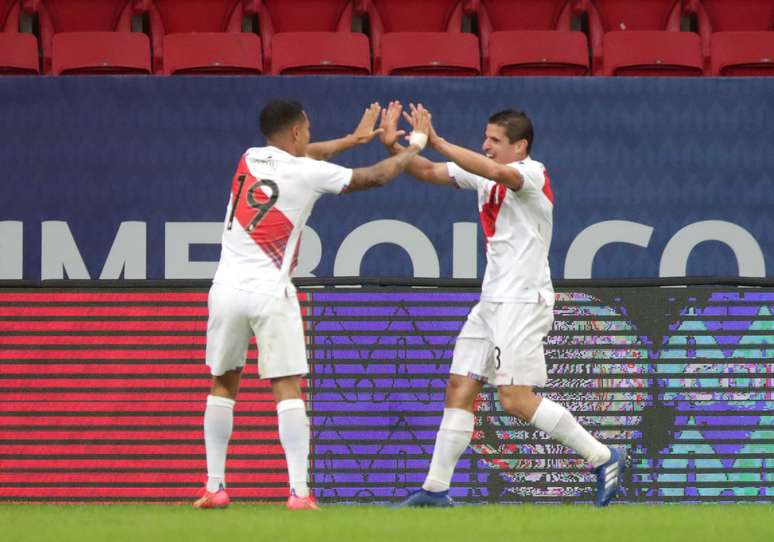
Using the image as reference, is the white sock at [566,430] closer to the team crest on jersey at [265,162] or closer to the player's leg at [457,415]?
the player's leg at [457,415]

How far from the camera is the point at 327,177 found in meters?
5.70

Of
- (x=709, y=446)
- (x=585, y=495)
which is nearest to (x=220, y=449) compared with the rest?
(x=585, y=495)

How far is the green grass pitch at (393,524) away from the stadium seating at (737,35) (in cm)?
464

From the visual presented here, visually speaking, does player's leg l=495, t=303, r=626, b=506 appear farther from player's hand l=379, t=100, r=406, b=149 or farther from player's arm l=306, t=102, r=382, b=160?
player's arm l=306, t=102, r=382, b=160

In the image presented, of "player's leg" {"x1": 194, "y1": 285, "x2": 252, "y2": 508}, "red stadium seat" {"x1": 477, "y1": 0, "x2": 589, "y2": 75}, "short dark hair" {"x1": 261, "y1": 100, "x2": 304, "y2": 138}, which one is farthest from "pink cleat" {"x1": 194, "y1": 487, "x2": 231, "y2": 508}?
"red stadium seat" {"x1": 477, "y1": 0, "x2": 589, "y2": 75}

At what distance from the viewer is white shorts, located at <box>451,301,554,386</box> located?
5863 millimetres

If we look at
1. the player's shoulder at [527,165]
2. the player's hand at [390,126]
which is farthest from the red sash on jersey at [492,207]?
the player's hand at [390,126]

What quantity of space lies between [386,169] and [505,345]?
907 mm

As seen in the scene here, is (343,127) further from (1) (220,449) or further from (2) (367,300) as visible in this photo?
(1) (220,449)

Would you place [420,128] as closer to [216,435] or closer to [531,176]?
[531,176]

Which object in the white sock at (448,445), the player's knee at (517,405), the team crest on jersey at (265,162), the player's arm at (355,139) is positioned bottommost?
the white sock at (448,445)

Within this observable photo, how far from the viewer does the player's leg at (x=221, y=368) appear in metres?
5.63

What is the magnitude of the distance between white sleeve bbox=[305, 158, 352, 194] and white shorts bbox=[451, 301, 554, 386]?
854 millimetres

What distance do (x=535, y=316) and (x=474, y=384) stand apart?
1.30 feet
